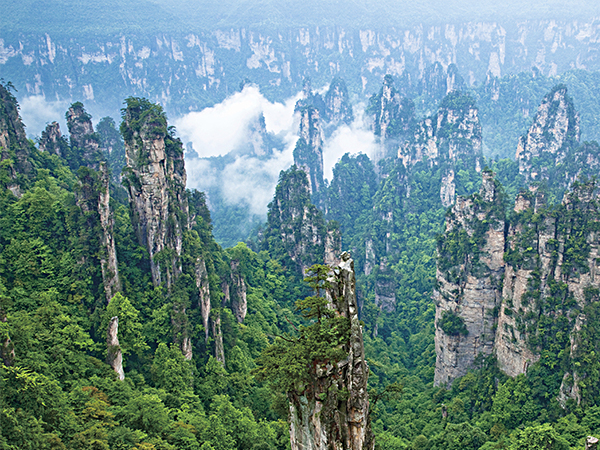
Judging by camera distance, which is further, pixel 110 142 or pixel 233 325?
pixel 110 142

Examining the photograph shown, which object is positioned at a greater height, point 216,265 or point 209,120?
point 209,120

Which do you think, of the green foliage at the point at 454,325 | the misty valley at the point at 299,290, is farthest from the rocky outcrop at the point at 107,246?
the green foliage at the point at 454,325

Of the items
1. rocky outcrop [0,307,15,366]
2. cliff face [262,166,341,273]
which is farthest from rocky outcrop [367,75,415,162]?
rocky outcrop [0,307,15,366]

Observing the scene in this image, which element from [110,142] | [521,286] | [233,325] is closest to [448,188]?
[521,286]

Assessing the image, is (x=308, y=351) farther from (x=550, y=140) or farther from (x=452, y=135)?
(x=452, y=135)

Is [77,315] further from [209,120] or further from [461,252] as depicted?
[209,120]

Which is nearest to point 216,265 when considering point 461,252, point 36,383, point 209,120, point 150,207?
point 150,207

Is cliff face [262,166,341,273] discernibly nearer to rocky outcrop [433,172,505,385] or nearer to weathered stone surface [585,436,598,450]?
rocky outcrop [433,172,505,385]
